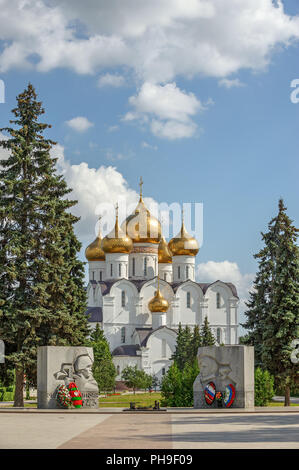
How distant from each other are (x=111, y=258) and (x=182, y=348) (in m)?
13.2

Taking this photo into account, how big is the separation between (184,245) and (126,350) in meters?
13.6

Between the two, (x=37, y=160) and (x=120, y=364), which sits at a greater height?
(x=37, y=160)

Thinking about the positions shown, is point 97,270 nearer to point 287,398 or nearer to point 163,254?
→ point 163,254

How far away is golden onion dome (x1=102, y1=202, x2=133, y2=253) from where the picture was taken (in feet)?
210

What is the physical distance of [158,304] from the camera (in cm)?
6156

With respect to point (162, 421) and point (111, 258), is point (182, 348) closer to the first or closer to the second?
point (111, 258)

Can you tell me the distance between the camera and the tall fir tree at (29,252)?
81.3ft

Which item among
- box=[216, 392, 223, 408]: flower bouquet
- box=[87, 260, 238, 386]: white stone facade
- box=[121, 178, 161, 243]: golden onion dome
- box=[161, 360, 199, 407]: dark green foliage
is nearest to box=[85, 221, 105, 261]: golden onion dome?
box=[87, 260, 238, 386]: white stone facade

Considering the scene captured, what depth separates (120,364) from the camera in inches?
2333

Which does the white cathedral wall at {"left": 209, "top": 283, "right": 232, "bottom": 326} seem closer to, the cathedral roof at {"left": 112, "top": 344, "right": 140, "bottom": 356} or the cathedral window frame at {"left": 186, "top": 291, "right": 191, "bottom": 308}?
the cathedral window frame at {"left": 186, "top": 291, "right": 191, "bottom": 308}

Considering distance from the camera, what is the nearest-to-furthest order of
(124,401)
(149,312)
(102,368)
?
(124,401)
(102,368)
(149,312)

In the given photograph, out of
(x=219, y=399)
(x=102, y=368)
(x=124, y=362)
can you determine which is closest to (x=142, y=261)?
(x=124, y=362)
